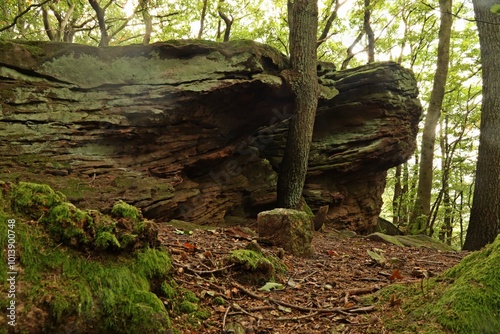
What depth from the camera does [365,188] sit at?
1263 centimetres

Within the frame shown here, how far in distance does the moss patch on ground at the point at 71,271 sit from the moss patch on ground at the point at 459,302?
181cm

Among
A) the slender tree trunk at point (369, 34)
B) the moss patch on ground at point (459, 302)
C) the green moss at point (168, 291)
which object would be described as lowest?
the green moss at point (168, 291)

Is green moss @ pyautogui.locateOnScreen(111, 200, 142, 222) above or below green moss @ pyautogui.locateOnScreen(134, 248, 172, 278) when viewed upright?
above

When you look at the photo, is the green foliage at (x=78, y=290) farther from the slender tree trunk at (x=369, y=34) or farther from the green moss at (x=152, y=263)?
the slender tree trunk at (x=369, y=34)

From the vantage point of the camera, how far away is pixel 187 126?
28.2ft

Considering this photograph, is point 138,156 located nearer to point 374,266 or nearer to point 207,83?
point 207,83

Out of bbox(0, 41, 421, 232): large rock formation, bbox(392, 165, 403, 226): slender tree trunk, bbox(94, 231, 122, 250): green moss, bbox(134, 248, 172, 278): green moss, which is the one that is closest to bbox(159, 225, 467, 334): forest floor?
bbox(134, 248, 172, 278): green moss

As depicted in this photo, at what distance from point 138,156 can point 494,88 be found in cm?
845

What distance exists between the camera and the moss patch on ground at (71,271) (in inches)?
74.2

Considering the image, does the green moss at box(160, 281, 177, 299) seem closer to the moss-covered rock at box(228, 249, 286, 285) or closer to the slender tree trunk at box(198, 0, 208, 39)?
the moss-covered rock at box(228, 249, 286, 285)

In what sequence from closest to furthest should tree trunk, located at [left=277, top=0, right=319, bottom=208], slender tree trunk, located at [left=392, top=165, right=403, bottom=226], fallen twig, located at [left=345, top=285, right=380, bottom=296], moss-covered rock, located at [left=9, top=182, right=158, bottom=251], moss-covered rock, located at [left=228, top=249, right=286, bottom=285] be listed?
1. moss-covered rock, located at [left=9, top=182, right=158, bottom=251]
2. fallen twig, located at [left=345, top=285, right=380, bottom=296]
3. moss-covered rock, located at [left=228, top=249, right=286, bottom=285]
4. tree trunk, located at [left=277, top=0, right=319, bottom=208]
5. slender tree trunk, located at [left=392, top=165, right=403, bottom=226]

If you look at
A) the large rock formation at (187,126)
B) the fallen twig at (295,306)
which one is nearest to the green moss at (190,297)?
the fallen twig at (295,306)

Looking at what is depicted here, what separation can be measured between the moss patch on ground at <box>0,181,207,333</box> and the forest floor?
1.59 feet

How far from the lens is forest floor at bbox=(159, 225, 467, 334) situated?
281 cm
